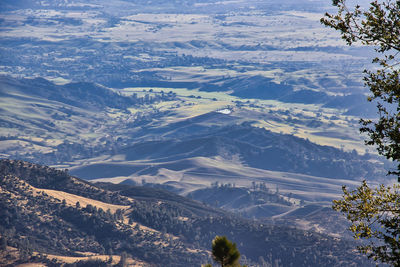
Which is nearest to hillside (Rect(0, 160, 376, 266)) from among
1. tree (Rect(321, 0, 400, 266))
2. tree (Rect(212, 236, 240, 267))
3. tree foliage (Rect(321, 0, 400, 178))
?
tree (Rect(321, 0, 400, 266))

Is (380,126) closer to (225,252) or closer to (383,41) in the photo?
(383,41)

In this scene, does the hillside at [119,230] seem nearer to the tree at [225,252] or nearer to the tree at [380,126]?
the tree at [380,126]

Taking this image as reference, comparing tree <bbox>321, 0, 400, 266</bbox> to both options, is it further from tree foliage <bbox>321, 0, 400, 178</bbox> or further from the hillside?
the hillside

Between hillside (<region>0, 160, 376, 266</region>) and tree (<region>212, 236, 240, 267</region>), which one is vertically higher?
tree (<region>212, 236, 240, 267</region>)

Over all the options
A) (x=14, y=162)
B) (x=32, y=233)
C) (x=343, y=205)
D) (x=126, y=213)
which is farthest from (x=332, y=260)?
(x=343, y=205)

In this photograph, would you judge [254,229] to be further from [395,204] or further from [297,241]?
[395,204]

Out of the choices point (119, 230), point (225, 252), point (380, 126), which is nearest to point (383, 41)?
point (380, 126)
